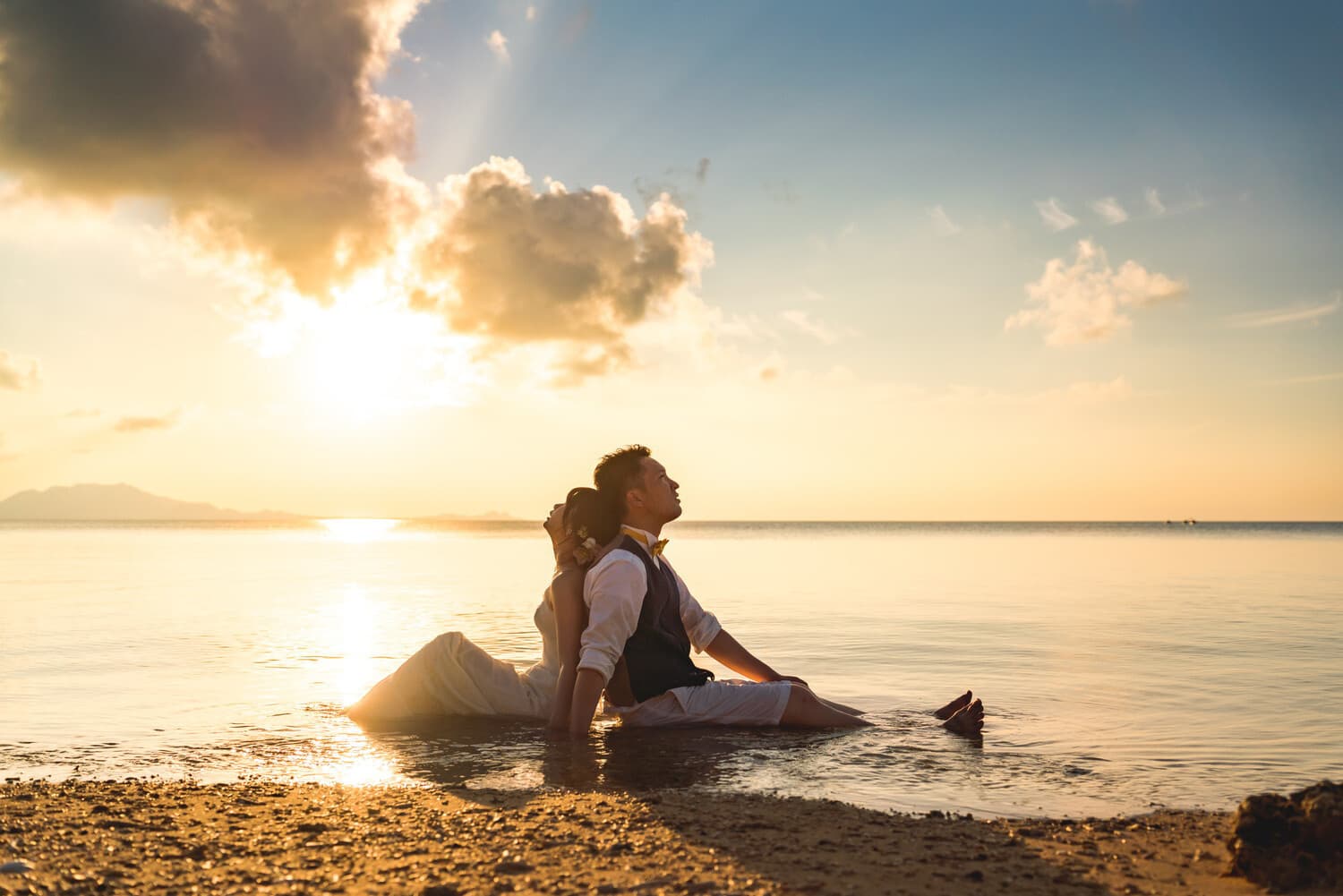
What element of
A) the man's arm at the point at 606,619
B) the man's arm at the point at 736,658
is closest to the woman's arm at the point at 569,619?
the man's arm at the point at 606,619

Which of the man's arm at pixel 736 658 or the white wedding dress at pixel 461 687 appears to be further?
the white wedding dress at pixel 461 687

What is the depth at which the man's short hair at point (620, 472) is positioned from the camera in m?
8.27

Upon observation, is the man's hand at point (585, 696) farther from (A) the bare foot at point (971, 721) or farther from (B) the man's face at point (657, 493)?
(A) the bare foot at point (971, 721)

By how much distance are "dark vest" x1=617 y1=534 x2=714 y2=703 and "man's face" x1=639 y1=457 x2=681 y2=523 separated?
0.34 meters

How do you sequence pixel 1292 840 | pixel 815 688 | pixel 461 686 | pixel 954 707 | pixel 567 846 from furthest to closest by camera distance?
1. pixel 815 688
2. pixel 461 686
3. pixel 954 707
4. pixel 567 846
5. pixel 1292 840

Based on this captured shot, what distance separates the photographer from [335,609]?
21.9 metres

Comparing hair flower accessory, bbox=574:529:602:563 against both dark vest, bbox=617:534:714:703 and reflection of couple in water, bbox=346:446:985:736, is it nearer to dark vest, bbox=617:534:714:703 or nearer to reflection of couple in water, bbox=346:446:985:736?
reflection of couple in water, bbox=346:446:985:736

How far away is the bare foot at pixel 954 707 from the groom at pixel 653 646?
2.88ft

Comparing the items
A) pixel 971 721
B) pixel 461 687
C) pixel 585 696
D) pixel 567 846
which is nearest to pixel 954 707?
pixel 971 721

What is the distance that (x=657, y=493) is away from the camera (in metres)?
8.15

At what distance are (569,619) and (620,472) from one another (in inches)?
52.8

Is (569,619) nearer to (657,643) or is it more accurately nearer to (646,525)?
(657,643)

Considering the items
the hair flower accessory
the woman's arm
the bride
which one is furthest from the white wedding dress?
the hair flower accessory

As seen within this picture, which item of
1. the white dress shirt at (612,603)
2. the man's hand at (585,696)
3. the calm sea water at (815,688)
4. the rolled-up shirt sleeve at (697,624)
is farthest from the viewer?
the rolled-up shirt sleeve at (697,624)
